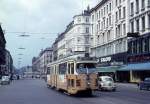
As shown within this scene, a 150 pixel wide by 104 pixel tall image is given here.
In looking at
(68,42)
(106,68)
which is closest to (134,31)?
(106,68)

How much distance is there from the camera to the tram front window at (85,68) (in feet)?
103

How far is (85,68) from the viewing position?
31875 mm

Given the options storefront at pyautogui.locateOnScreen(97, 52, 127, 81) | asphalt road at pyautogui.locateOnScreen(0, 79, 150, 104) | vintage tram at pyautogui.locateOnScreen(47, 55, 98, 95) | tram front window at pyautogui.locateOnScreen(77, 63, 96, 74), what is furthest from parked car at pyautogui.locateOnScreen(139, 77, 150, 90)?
storefront at pyautogui.locateOnScreen(97, 52, 127, 81)

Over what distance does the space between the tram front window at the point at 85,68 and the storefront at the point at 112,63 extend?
111 feet

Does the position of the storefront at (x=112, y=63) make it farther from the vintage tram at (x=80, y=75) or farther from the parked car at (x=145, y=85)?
the vintage tram at (x=80, y=75)

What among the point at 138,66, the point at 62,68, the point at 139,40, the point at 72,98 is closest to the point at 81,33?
the point at 139,40

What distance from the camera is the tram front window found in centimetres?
3153

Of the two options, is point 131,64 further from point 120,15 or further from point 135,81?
point 120,15

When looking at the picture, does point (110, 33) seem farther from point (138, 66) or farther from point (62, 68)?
point (62, 68)

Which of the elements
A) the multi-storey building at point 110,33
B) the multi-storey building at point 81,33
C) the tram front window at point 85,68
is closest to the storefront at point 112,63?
the multi-storey building at point 110,33

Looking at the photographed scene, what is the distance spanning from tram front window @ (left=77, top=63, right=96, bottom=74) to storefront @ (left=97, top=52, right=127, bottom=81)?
33.8m

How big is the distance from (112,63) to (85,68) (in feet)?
148

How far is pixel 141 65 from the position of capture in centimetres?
6047

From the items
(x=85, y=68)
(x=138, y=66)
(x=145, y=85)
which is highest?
(x=138, y=66)
